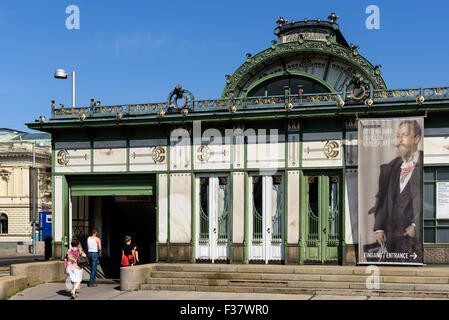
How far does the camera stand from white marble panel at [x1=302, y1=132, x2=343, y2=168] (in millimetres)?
18781

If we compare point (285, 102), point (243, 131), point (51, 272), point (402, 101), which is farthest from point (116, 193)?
point (402, 101)

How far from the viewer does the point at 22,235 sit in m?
73.1

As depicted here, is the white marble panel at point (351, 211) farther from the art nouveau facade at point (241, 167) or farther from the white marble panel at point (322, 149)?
the white marble panel at point (322, 149)

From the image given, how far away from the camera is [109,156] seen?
2103cm

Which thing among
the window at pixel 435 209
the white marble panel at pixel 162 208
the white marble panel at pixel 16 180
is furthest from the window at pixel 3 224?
the window at pixel 435 209

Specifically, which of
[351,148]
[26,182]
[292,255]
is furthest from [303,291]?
[26,182]

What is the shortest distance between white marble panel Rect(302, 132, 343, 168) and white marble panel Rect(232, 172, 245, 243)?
85.7 inches

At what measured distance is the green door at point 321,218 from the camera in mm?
18688

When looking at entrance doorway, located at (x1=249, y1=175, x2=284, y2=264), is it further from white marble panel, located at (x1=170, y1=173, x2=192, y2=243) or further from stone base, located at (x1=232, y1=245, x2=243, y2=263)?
white marble panel, located at (x1=170, y1=173, x2=192, y2=243)

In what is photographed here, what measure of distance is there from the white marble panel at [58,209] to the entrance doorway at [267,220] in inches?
278

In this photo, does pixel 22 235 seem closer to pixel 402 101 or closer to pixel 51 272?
pixel 51 272

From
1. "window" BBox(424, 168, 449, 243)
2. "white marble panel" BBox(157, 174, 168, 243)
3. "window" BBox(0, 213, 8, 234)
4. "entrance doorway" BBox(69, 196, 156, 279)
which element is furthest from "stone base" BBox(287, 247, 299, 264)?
"window" BBox(0, 213, 8, 234)

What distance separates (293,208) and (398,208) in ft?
10.7
